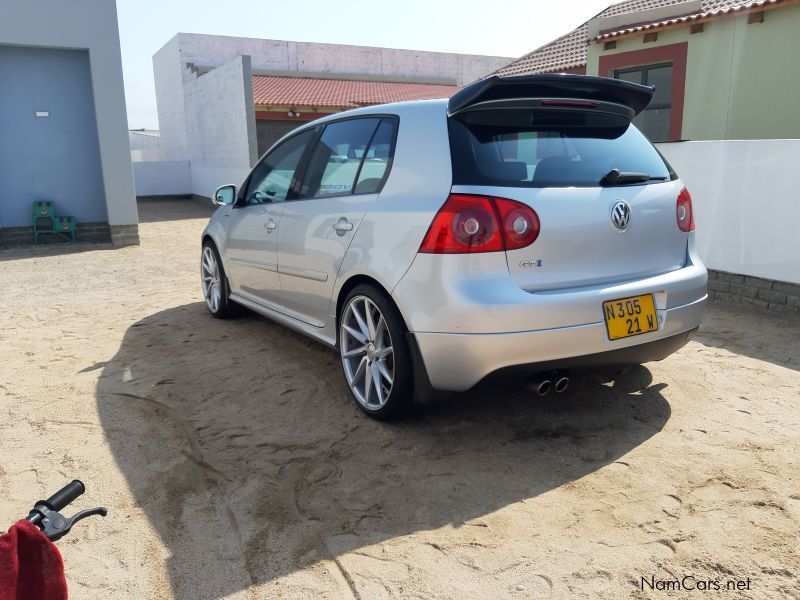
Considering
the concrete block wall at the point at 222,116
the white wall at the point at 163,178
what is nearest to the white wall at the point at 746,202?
the concrete block wall at the point at 222,116

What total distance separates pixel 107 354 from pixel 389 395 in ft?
8.84

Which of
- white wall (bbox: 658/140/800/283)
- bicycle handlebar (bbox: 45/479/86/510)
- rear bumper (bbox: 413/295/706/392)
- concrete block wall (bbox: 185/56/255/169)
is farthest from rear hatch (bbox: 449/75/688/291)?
concrete block wall (bbox: 185/56/255/169)

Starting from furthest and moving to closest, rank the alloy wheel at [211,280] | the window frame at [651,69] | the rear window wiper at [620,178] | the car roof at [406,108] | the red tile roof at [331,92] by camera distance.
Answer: the red tile roof at [331,92] < the window frame at [651,69] < the alloy wheel at [211,280] < the car roof at [406,108] < the rear window wiper at [620,178]

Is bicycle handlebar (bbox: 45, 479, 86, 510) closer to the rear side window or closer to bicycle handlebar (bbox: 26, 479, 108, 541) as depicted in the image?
bicycle handlebar (bbox: 26, 479, 108, 541)

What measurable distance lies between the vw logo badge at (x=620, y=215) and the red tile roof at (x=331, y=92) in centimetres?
1769

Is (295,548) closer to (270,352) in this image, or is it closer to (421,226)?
(421,226)

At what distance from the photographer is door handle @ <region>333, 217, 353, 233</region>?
3.64m

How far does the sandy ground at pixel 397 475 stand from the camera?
7.71ft

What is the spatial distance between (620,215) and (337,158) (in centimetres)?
176

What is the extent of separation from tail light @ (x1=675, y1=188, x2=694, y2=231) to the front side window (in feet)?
33.0

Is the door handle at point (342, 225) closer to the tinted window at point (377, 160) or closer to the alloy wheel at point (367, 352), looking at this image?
the tinted window at point (377, 160)

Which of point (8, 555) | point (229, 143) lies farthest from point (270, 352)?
point (229, 143)

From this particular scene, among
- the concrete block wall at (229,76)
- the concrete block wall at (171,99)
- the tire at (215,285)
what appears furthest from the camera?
the concrete block wall at (171,99)

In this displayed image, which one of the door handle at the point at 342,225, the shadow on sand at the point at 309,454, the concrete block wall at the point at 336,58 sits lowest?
the shadow on sand at the point at 309,454
